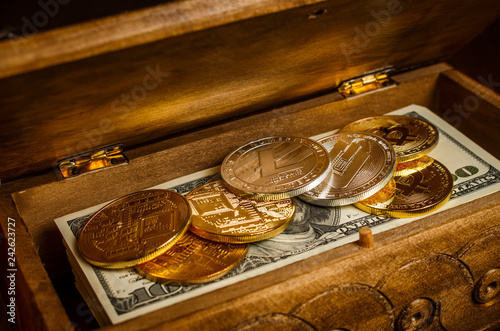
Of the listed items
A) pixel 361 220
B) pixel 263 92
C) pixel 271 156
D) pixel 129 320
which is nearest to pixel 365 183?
pixel 361 220

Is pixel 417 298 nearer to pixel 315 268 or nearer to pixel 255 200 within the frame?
pixel 315 268

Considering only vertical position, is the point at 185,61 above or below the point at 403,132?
above

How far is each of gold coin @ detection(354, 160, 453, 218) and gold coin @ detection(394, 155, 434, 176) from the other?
2cm

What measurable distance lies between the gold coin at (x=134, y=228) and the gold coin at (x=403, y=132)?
2.11 feet

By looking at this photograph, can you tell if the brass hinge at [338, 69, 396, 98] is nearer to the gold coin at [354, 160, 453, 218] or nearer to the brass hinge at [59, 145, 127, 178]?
the gold coin at [354, 160, 453, 218]

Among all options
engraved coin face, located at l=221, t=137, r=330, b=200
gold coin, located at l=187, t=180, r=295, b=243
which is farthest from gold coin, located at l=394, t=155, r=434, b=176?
gold coin, located at l=187, t=180, r=295, b=243

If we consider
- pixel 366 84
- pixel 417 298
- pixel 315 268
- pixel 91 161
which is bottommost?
pixel 417 298

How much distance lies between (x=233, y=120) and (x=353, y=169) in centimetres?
40

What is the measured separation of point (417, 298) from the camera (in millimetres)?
1247

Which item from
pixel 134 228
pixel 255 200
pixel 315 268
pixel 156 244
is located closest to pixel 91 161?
pixel 134 228

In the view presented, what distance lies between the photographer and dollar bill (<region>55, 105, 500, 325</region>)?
1.19 meters

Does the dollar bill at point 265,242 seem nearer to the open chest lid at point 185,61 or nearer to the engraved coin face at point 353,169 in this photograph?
the engraved coin face at point 353,169

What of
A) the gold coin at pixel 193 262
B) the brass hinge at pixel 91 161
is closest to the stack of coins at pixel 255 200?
the gold coin at pixel 193 262

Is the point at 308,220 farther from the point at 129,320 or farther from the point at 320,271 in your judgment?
the point at 129,320
